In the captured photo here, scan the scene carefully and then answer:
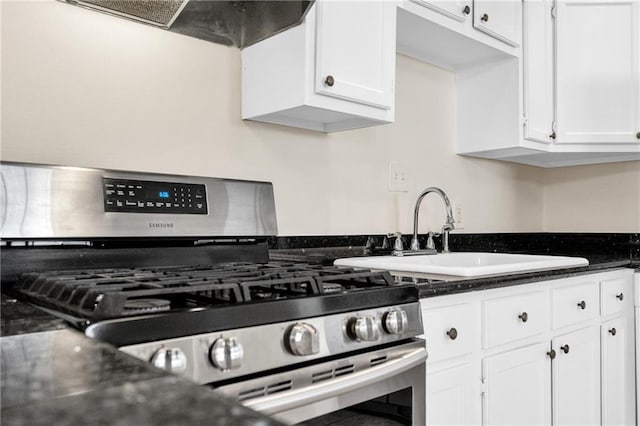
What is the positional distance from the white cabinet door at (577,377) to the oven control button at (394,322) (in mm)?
918

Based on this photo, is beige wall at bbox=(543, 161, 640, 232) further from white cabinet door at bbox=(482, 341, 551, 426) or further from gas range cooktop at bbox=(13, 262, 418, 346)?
gas range cooktop at bbox=(13, 262, 418, 346)

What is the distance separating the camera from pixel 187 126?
167 cm

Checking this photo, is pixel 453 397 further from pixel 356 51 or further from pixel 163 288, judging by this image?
pixel 356 51

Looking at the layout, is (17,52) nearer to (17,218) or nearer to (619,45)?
(17,218)

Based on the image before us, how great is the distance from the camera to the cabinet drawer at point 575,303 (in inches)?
71.9

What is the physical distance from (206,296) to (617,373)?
75.3 inches

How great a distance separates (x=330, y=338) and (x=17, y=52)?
1068 millimetres

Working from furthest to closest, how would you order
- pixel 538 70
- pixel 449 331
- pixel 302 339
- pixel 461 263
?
pixel 538 70, pixel 461 263, pixel 449 331, pixel 302 339

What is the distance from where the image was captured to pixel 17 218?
120 cm

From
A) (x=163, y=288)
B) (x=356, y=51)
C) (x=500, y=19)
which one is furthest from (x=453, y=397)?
(x=500, y=19)

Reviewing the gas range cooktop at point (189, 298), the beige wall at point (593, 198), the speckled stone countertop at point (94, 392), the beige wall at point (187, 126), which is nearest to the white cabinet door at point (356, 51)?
the beige wall at point (187, 126)

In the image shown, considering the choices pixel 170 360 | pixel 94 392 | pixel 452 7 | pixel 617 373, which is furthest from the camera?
pixel 617 373

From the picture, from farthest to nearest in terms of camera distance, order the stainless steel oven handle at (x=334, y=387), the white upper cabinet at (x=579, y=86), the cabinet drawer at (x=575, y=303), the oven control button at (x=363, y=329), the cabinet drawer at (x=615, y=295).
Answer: the white upper cabinet at (x=579, y=86) → the cabinet drawer at (x=615, y=295) → the cabinet drawer at (x=575, y=303) → the oven control button at (x=363, y=329) → the stainless steel oven handle at (x=334, y=387)

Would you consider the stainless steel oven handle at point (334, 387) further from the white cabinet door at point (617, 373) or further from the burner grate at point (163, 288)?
the white cabinet door at point (617, 373)
